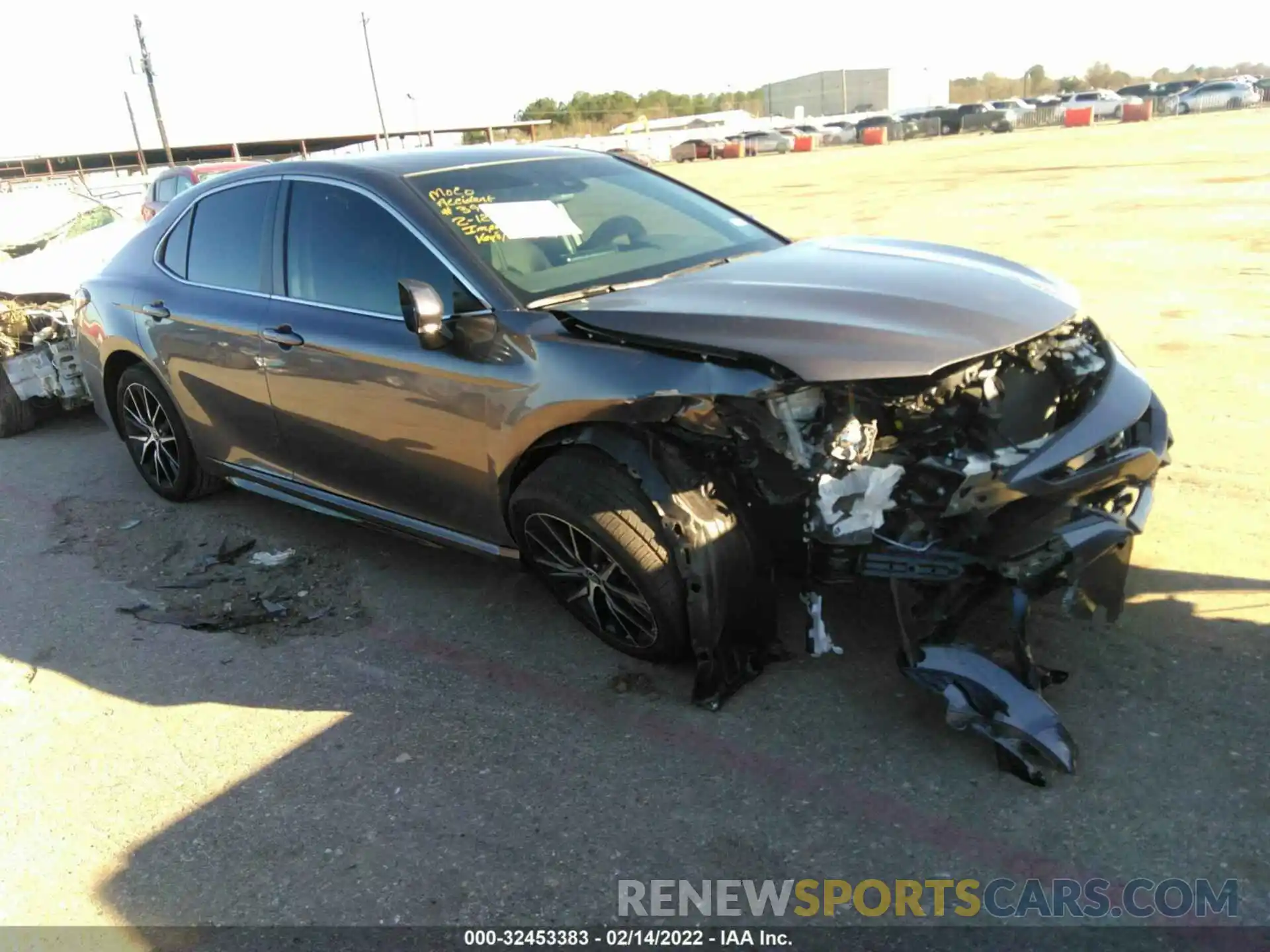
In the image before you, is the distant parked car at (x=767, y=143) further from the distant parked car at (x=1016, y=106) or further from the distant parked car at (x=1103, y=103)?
the distant parked car at (x=1103, y=103)

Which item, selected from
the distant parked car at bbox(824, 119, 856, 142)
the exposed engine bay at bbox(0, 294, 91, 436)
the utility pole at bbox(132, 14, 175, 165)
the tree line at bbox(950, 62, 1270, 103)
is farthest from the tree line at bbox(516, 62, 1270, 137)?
the exposed engine bay at bbox(0, 294, 91, 436)

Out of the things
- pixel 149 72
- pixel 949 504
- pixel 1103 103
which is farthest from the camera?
pixel 1103 103

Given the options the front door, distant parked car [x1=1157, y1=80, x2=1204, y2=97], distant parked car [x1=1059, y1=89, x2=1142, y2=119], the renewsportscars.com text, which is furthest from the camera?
distant parked car [x1=1157, y1=80, x2=1204, y2=97]

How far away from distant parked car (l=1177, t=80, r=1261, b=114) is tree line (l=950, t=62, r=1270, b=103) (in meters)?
56.2

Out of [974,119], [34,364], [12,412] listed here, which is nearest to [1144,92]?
→ [974,119]

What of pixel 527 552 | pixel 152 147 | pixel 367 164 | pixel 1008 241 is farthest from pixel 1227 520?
pixel 152 147

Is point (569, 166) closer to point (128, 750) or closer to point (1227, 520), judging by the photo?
point (128, 750)

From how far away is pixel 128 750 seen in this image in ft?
11.1

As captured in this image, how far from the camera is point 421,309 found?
3.31 meters

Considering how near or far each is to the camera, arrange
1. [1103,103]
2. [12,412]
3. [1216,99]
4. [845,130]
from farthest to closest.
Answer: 1. [845,130]
2. [1103,103]
3. [1216,99]
4. [12,412]

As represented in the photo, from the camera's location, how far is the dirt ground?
2.60 meters

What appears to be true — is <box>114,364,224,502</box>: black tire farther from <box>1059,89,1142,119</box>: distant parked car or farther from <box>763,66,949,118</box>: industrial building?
<box>763,66,949,118</box>: industrial building

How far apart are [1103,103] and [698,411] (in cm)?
5548

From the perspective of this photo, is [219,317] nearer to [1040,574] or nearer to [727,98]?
[1040,574]
